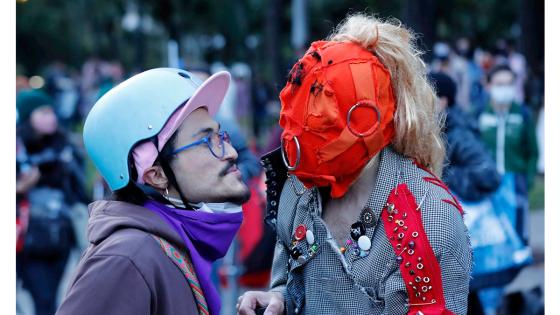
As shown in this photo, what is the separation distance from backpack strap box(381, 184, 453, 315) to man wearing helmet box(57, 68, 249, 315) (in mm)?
557

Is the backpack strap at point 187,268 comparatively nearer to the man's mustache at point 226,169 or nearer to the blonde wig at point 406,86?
the man's mustache at point 226,169

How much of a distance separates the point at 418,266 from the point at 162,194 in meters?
0.85

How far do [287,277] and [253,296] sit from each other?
135 millimetres

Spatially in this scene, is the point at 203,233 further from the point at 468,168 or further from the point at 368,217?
the point at 468,168

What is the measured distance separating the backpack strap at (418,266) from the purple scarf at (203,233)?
564 millimetres

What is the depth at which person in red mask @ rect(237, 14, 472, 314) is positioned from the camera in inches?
98.2

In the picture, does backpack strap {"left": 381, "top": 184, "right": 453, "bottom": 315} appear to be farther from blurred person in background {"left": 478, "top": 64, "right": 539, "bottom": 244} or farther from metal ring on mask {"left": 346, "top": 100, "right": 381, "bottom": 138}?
blurred person in background {"left": 478, "top": 64, "right": 539, "bottom": 244}

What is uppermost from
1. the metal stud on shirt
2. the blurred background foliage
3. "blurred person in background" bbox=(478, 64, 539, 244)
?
the metal stud on shirt

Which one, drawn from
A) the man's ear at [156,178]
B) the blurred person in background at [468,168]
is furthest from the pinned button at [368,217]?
the blurred person in background at [468,168]

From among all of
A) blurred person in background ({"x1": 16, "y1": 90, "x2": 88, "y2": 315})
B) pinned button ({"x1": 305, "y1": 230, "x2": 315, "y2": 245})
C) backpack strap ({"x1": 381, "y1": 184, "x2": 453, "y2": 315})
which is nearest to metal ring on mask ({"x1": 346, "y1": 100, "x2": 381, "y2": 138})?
backpack strap ({"x1": 381, "y1": 184, "x2": 453, "y2": 315})

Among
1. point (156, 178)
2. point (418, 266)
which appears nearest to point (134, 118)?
point (156, 178)

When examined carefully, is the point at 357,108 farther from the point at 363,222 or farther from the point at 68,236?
the point at 68,236

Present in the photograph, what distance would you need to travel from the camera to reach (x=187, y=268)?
2582 mm
